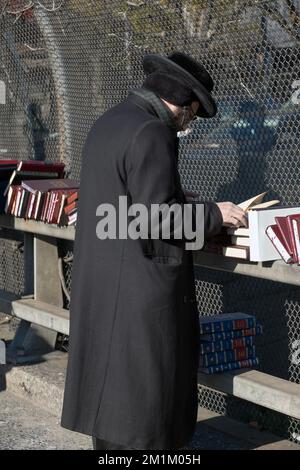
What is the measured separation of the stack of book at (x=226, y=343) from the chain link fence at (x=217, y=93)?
42cm

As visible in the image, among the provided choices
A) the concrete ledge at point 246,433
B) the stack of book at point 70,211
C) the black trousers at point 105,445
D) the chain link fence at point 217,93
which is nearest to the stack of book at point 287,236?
the chain link fence at point 217,93

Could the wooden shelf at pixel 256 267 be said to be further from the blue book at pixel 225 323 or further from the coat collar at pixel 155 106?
the coat collar at pixel 155 106

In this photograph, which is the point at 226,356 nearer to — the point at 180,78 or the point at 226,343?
the point at 226,343

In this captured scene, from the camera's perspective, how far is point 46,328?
6047mm

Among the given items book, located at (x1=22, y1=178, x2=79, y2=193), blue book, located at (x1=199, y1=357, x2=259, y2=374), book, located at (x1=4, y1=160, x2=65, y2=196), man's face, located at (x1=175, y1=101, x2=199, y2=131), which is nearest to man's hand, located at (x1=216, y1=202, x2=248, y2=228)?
man's face, located at (x1=175, y1=101, x2=199, y2=131)

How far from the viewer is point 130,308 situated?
3.54 metres

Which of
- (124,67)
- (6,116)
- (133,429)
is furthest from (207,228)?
(6,116)

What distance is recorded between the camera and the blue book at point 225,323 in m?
4.43

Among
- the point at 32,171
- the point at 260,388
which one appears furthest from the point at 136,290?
the point at 32,171

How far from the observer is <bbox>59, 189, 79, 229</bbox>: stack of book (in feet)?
16.6

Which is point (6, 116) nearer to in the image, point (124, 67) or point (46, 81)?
point (46, 81)

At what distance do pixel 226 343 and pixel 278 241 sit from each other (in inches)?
30.8

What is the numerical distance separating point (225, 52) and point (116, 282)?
5.77ft

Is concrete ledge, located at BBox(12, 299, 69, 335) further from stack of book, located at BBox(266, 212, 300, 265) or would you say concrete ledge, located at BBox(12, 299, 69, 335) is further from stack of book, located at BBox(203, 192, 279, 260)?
stack of book, located at BBox(266, 212, 300, 265)
